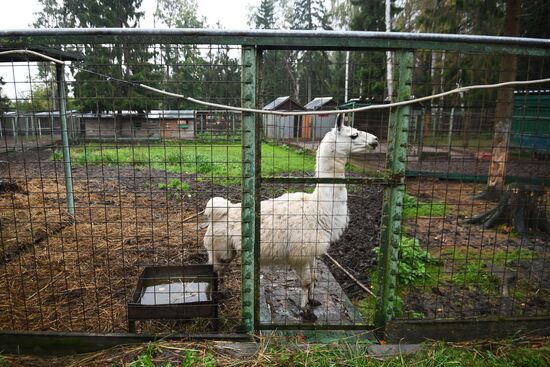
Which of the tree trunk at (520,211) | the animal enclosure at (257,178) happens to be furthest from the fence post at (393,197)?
the tree trunk at (520,211)

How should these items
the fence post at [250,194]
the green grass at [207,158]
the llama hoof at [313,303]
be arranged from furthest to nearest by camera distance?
1. the llama hoof at [313,303]
2. the green grass at [207,158]
3. the fence post at [250,194]

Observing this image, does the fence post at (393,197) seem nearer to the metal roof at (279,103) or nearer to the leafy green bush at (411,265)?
the metal roof at (279,103)

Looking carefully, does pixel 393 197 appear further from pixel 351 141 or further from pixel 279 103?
pixel 279 103

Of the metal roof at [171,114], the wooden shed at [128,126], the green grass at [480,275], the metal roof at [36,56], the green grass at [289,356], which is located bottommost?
the green grass at [480,275]

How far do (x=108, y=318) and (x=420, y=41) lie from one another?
13.3 ft

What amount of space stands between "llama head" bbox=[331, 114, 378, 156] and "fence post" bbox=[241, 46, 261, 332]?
1.16 metres

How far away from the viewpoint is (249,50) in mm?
3025

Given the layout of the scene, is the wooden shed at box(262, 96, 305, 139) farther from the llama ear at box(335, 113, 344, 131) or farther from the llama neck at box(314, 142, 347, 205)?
the llama neck at box(314, 142, 347, 205)

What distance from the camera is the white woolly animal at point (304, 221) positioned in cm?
412

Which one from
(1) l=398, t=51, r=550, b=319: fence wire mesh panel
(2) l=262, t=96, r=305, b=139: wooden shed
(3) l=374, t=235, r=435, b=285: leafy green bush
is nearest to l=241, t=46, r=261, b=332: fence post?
(2) l=262, t=96, r=305, b=139: wooden shed

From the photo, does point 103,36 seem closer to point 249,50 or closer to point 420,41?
point 249,50

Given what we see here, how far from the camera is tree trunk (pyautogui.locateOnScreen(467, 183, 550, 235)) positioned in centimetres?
682

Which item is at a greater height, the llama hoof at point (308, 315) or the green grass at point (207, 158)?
the green grass at point (207, 158)

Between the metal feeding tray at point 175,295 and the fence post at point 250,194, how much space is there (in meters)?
0.38
